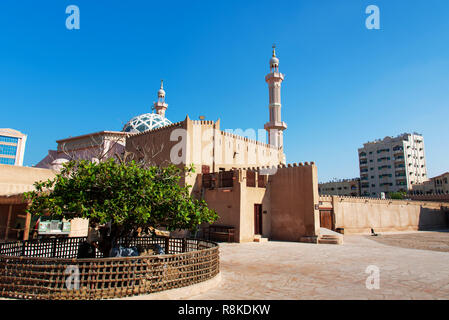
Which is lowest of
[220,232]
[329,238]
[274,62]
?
[329,238]

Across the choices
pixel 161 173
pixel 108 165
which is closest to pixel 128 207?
pixel 108 165

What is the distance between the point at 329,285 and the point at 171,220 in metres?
4.30

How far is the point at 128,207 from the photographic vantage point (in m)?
6.36

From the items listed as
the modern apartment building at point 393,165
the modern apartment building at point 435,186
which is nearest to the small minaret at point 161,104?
the modern apartment building at point 393,165

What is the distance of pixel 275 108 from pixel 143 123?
16890mm

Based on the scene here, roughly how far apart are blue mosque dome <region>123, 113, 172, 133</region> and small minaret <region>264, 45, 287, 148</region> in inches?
547

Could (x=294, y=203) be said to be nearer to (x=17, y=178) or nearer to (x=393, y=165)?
(x=17, y=178)

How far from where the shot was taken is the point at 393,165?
6919 cm

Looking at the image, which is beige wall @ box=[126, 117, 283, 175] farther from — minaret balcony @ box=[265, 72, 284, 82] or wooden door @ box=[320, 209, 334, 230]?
minaret balcony @ box=[265, 72, 284, 82]

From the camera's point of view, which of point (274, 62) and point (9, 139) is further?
point (9, 139)

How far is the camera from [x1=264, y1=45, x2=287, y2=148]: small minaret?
37.2 metres

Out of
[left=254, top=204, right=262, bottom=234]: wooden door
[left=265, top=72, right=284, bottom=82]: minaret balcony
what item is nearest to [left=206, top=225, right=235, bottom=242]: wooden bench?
[left=254, top=204, right=262, bottom=234]: wooden door

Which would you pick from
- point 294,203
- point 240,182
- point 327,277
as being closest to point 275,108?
point 294,203
